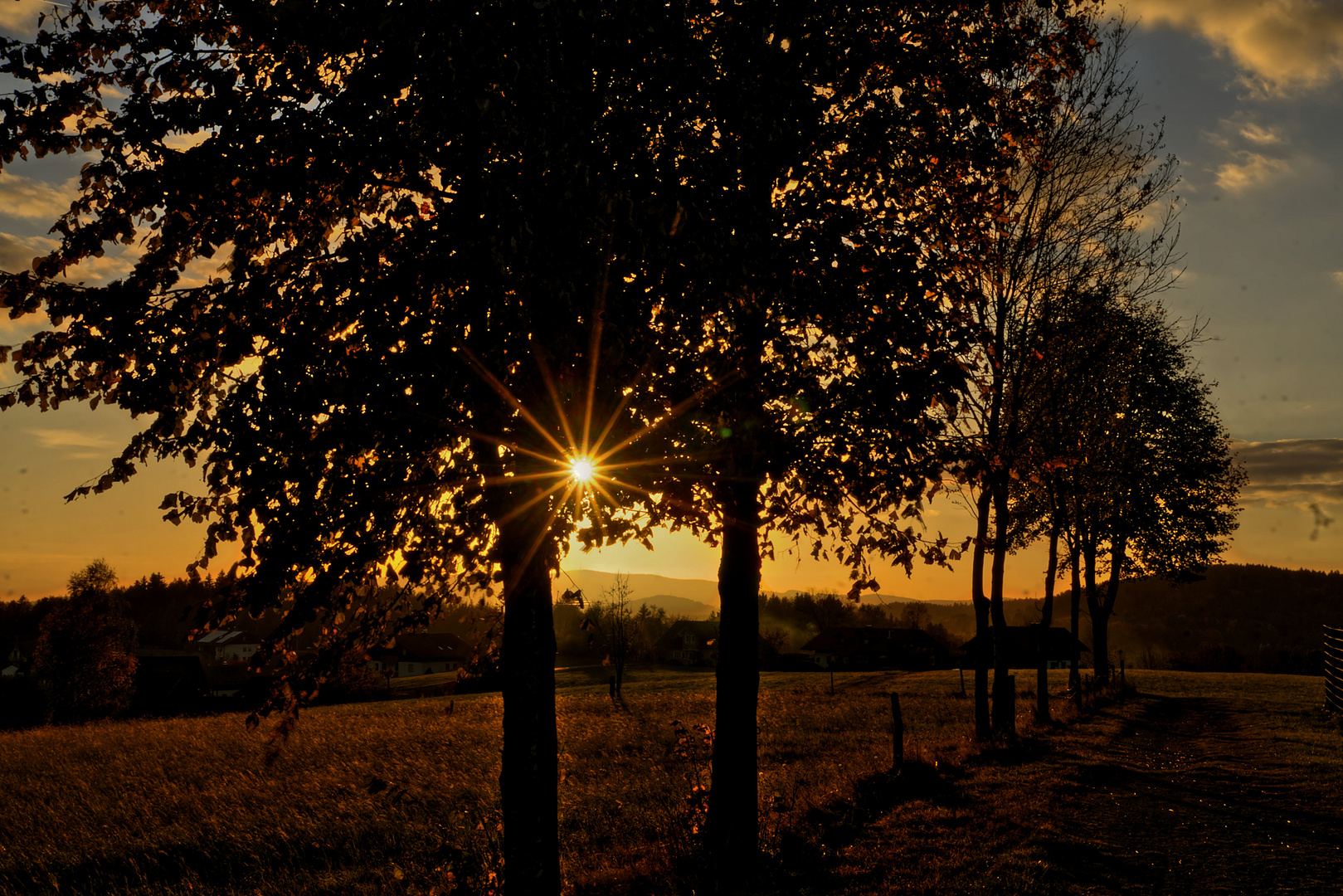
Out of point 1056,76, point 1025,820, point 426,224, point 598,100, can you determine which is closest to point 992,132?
point 1056,76

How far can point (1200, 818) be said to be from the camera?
10727 mm

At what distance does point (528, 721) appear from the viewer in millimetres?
6852

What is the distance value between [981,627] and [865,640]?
69167 mm

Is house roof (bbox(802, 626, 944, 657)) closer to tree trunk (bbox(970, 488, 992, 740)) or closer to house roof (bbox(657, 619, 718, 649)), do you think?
house roof (bbox(657, 619, 718, 649))

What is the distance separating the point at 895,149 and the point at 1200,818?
10327 millimetres

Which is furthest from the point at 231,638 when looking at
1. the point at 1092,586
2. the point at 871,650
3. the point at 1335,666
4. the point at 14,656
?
the point at 1335,666

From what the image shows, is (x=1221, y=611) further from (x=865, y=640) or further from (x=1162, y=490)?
(x=1162, y=490)

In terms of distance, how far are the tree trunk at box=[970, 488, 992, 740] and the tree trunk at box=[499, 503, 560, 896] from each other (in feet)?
44.8

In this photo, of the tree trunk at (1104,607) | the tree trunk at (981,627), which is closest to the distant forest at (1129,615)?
the tree trunk at (1104,607)

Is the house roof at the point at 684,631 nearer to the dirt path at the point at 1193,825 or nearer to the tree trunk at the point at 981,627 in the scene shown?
the tree trunk at the point at 981,627

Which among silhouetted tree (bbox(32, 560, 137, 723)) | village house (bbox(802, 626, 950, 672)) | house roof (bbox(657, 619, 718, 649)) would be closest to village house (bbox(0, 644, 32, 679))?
silhouetted tree (bbox(32, 560, 137, 723))

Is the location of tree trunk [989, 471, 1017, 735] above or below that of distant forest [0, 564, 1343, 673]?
above

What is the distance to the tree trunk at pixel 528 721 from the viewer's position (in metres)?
6.62

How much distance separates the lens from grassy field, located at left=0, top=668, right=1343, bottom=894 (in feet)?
30.8
